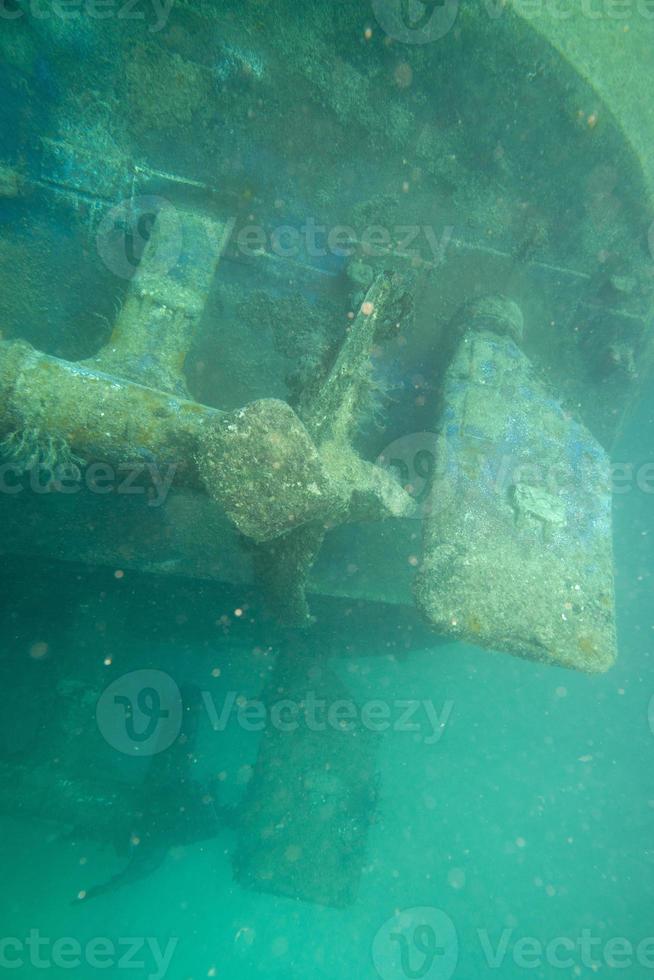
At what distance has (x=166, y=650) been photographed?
6.10 meters

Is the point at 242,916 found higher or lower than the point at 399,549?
lower

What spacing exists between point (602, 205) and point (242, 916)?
32.5ft

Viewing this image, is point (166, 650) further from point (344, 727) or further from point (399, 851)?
point (399, 851)

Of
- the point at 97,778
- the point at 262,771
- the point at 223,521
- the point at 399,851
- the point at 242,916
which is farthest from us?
the point at 399,851

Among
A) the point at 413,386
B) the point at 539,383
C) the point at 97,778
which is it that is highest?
the point at 539,383

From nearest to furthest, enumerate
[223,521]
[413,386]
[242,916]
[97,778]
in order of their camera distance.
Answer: [223,521] < [413,386] < [97,778] < [242,916]

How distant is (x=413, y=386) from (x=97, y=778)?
548 cm

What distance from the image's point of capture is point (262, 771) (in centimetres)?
597

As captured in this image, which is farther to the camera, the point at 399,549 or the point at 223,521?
the point at 399,549

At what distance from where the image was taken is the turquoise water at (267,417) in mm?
3205

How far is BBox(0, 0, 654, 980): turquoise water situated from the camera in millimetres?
3205

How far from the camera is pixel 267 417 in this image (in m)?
2.50

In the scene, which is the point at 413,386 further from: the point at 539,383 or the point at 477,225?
the point at 477,225

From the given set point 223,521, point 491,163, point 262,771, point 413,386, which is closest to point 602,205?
point 491,163
